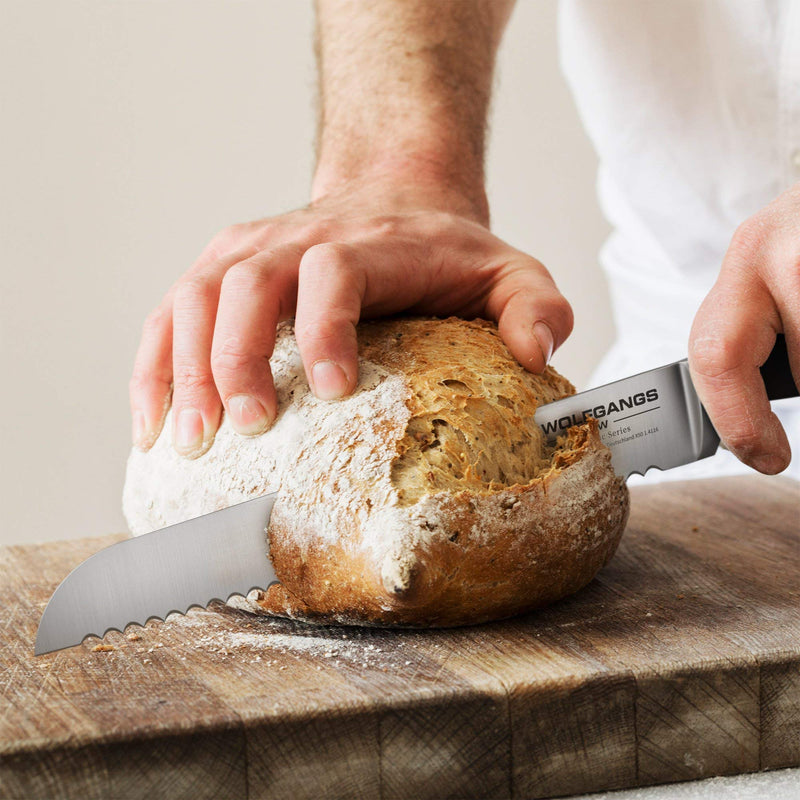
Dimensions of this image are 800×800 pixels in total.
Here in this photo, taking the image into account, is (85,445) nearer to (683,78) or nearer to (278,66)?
(278,66)

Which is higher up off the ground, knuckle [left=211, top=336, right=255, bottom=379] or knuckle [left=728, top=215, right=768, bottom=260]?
knuckle [left=728, top=215, right=768, bottom=260]

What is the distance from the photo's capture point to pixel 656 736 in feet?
3.59

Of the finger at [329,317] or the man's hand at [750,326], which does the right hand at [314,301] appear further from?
the man's hand at [750,326]

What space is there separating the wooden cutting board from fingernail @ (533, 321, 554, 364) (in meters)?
→ 0.35

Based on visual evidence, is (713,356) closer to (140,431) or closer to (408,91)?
(140,431)

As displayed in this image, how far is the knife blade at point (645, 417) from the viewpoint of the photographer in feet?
4.40

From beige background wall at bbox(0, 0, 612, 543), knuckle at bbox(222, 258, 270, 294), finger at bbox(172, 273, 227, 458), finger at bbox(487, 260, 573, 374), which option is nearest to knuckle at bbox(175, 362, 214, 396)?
finger at bbox(172, 273, 227, 458)

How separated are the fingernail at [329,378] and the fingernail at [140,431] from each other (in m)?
0.35

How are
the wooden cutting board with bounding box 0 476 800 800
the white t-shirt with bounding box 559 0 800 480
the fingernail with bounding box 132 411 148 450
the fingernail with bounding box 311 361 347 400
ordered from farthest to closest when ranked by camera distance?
the white t-shirt with bounding box 559 0 800 480 < the fingernail with bounding box 132 411 148 450 < the fingernail with bounding box 311 361 347 400 < the wooden cutting board with bounding box 0 476 800 800

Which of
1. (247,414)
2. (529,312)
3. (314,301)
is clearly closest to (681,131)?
(529,312)

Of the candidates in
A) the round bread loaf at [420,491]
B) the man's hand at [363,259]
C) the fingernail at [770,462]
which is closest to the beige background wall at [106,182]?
the man's hand at [363,259]

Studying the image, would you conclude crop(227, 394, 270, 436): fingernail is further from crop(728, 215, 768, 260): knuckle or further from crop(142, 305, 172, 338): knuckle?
crop(728, 215, 768, 260): knuckle

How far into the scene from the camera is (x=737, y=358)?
3.96 ft

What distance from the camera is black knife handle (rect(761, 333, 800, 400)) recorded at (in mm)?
1283
